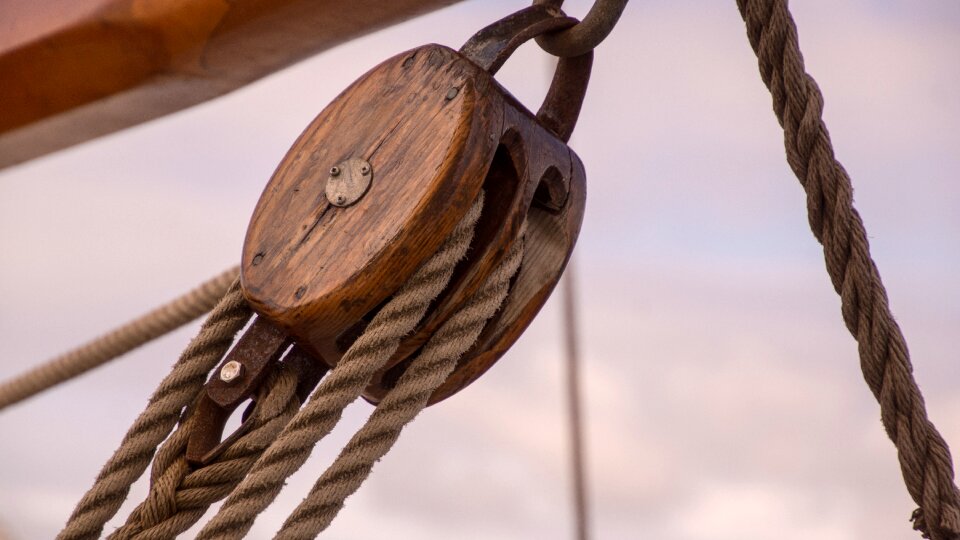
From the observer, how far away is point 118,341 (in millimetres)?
1146

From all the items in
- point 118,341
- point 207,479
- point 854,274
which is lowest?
point 207,479

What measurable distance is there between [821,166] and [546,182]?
171 mm

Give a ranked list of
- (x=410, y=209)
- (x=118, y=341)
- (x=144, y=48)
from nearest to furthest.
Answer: (x=410, y=209) < (x=144, y=48) < (x=118, y=341)

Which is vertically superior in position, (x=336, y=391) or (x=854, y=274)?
(x=854, y=274)

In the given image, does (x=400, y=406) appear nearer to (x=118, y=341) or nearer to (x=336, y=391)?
(x=336, y=391)

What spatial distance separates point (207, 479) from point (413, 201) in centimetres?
21

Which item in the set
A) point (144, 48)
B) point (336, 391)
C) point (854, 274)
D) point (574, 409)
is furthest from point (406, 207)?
point (574, 409)

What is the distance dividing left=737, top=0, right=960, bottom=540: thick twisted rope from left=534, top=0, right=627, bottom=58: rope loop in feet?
0.28

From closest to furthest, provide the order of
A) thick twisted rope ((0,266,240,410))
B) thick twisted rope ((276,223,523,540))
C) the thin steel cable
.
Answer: thick twisted rope ((276,223,523,540)) → thick twisted rope ((0,266,240,410)) → the thin steel cable

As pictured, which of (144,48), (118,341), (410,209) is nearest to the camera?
(410,209)

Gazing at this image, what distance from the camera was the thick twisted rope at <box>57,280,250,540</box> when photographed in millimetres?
635

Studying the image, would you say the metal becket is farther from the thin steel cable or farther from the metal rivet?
the thin steel cable

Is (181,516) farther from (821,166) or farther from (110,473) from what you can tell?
(821,166)

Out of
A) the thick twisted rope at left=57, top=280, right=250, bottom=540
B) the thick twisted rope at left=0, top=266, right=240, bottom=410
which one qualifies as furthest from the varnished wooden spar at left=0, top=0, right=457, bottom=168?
the thick twisted rope at left=57, top=280, right=250, bottom=540
